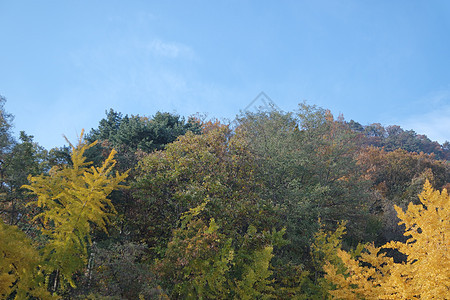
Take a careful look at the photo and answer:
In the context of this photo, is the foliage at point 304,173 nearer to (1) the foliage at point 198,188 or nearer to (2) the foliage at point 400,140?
(1) the foliage at point 198,188

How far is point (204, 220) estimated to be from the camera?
1180cm

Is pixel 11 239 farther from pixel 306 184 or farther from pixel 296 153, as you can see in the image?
pixel 306 184

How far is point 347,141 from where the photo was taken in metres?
20.0

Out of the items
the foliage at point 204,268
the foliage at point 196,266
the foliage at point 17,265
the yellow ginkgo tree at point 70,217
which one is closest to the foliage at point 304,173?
the foliage at point 204,268

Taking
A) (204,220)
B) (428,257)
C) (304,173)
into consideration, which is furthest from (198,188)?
(304,173)

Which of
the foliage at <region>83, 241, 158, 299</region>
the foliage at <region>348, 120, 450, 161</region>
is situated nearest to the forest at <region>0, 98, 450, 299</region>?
the foliage at <region>83, 241, 158, 299</region>

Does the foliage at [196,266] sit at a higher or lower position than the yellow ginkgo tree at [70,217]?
lower

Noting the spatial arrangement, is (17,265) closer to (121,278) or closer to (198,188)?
(121,278)

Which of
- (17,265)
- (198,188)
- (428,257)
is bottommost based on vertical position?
(428,257)

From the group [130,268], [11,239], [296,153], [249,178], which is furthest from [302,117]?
[11,239]

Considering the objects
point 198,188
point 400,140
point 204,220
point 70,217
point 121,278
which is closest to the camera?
point 70,217

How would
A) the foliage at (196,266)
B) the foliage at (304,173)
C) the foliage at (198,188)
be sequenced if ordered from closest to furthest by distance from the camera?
the foliage at (196,266) < the foliage at (198,188) < the foliage at (304,173)

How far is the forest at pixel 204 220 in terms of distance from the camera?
24.6ft

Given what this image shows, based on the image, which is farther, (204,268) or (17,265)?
(204,268)
